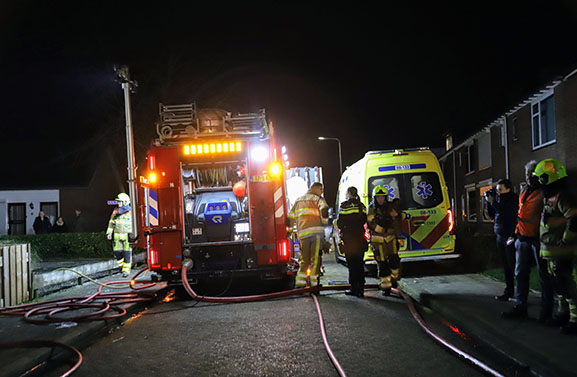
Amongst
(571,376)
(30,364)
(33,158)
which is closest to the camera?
(571,376)

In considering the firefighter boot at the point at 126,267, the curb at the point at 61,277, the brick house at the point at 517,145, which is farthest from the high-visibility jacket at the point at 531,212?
the firefighter boot at the point at 126,267

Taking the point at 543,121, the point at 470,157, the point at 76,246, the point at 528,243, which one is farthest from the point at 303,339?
the point at 470,157

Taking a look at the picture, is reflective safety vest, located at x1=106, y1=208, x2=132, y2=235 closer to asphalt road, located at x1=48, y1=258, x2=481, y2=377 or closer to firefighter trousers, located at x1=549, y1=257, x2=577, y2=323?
asphalt road, located at x1=48, y1=258, x2=481, y2=377

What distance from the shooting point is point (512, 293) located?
643 centimetres

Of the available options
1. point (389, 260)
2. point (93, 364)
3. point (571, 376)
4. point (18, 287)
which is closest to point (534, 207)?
point (571, 376)

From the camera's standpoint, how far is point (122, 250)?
11.1 metres

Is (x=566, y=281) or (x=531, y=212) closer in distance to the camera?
(x=566, y=281)

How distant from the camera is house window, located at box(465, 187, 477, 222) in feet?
87.7

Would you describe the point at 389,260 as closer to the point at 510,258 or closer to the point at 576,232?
the point at 510,258

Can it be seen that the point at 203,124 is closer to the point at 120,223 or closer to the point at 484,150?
the point at 120,223

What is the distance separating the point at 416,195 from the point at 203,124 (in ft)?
14.3

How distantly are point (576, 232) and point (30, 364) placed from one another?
16.9 feet

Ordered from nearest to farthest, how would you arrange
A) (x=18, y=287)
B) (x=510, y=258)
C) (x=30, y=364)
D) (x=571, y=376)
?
1. (x=571, y=376)
2. (x=30, y=364)
3. (x=510, y=258)
4. (x=18, y=287)

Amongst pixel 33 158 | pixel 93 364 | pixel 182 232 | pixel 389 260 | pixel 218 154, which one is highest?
pixel 33 158
